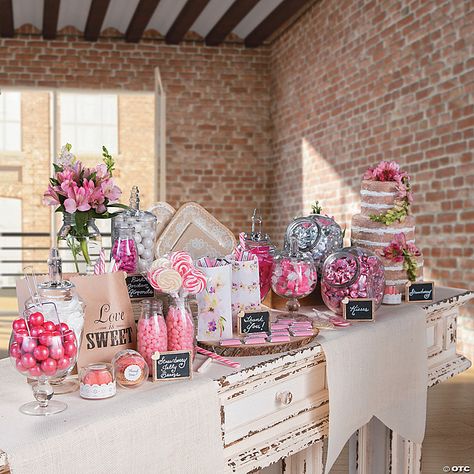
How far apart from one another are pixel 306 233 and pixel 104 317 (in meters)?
0.90

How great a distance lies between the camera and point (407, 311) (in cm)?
190

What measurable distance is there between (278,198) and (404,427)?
19.4ft

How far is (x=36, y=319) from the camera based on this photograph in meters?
1.07

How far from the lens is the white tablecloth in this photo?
96cm

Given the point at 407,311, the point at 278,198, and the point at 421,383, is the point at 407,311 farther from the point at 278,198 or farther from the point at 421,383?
the point at 278,198

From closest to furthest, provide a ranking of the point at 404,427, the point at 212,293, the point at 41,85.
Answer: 1. the point at 212,293
2. the point at 404,427
3. the point at 41,85

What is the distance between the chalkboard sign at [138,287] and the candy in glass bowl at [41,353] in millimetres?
403

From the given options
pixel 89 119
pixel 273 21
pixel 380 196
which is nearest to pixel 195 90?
pixel 273 21

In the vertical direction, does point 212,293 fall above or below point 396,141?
below

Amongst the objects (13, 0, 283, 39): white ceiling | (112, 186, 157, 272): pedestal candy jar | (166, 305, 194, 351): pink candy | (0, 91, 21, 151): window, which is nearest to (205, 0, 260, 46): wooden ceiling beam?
(13, 0, 283, 39): white ceiling

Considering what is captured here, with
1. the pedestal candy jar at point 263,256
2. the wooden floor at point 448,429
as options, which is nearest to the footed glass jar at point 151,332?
the pedestal candy jar at point 263,256

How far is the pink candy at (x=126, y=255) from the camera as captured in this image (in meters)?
1.54

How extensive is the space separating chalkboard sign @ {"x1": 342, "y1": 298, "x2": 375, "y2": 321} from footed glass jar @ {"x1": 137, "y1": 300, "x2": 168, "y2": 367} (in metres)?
0.65

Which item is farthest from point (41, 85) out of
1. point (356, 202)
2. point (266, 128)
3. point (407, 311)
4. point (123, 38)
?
point (407, 311)
